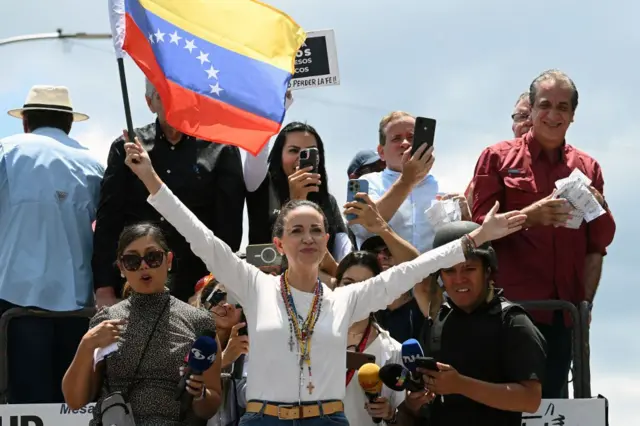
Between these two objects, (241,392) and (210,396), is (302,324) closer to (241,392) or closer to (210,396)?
(210,396)

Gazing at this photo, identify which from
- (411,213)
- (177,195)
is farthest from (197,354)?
(411,213)

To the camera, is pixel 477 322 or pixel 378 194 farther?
pixel 378 194

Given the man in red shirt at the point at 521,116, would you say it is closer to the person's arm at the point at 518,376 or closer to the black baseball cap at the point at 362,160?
the black baseball cap at the point at 362,160

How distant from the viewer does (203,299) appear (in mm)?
7875

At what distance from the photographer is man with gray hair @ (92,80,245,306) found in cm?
837

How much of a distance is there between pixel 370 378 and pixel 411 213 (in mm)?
2387

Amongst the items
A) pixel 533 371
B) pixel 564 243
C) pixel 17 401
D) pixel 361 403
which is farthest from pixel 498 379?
pixel 17 401

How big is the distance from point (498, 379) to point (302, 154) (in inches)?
91.0

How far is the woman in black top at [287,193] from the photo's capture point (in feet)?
28.8

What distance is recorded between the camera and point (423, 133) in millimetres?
8680

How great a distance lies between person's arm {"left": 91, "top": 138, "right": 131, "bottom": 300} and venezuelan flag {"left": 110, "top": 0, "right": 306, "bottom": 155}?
1.73ft

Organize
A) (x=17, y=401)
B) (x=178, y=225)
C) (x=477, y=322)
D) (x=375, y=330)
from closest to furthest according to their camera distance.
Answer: (x=178, y=225)
(x=477, y=322)
(x=375, y=330)
(x=17, y=401)

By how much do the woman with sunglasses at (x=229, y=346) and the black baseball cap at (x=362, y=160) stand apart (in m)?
2.72

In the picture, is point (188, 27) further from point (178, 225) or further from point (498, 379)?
point (498, 379)
